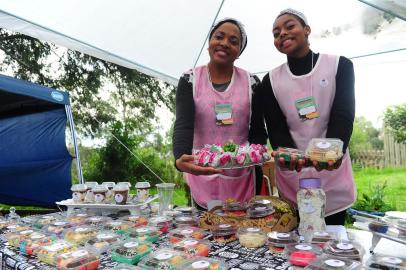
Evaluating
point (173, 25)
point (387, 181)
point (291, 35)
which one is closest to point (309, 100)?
point (291, 35)

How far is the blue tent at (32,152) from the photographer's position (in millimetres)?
3428

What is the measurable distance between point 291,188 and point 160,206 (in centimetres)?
58

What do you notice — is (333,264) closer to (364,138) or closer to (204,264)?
(204,264)

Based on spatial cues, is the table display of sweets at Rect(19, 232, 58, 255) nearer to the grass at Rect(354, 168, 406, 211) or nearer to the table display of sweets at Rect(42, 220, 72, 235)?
the table display of sweets at Rect(42, 220, 72, 235)

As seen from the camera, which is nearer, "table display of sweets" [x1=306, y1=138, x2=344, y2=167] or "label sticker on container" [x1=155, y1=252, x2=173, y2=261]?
"label sticker on container" [x1=155, y1=252, x2=173, y2=261]

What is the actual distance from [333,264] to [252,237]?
0.92ft

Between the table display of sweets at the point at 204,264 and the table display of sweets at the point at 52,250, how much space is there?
0.35 metres

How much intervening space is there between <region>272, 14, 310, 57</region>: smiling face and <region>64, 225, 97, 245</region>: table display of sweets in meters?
1.01

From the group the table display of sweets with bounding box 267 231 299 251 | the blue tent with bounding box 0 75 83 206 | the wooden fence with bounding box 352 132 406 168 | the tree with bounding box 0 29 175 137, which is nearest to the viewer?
the table display of sweets with bounding box 267 231 299 251

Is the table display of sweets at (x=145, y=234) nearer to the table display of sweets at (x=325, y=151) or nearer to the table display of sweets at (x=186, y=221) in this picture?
the table display of sweets at (x=186, y=221)

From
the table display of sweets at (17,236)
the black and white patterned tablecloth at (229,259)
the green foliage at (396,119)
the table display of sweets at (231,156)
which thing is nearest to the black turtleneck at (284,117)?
the table display of sweets at (231,156)

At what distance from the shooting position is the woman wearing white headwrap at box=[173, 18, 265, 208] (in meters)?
1.43

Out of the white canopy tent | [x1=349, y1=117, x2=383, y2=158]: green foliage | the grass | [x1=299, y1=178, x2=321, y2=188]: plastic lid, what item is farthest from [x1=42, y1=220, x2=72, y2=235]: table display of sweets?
[x1=349, y1=117, x2=383, y2=158]: green foliage

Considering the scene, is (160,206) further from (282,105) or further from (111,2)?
(111,2)
